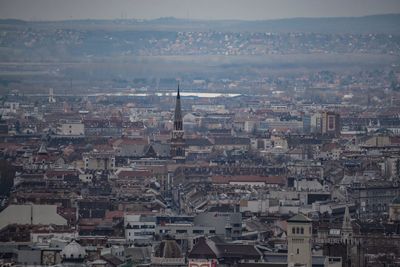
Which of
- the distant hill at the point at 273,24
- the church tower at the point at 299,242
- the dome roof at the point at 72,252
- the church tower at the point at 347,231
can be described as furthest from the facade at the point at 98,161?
the distant hill at the point at 273,24

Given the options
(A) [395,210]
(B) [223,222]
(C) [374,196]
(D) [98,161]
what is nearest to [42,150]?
(D) [98,161]

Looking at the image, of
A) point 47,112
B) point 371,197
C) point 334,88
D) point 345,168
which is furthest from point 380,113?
point 371,197

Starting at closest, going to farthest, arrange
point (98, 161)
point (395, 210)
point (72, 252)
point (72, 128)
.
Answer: point (72, 252)
point (395, 210)
point (98, 161)
point (72, 128)

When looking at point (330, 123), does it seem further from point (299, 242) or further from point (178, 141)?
point (299, 242)

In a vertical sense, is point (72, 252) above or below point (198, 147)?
above

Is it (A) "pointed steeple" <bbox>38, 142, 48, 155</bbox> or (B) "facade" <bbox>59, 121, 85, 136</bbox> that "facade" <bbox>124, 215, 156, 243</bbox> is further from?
(B) "facade" <bbox>59, 121, 85, 136</bbox>

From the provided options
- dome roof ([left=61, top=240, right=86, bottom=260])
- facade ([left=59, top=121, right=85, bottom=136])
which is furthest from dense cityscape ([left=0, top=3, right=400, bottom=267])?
facade ([left=59, top=121, right=85, bottom=136])

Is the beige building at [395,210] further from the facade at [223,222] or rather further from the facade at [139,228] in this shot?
the facade at [139,228]
